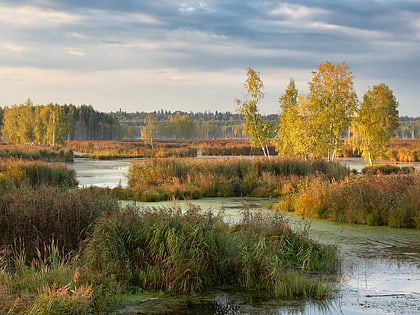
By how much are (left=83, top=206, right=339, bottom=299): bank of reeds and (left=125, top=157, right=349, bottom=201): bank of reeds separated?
1368cm

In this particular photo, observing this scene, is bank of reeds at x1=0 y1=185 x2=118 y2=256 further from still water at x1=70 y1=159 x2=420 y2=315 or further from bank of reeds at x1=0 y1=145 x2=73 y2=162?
bank of reeds at x1=0 y1=145 x2=73 y2=162

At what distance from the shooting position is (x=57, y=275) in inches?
366

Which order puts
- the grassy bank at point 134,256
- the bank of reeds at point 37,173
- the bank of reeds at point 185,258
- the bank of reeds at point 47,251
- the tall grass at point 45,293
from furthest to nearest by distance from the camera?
the bank of reeds at point 37,173 → the bank of reeds at point 185,258 → the grassy bank at point 134,256 → the bank of reeds at point 47,251 → the tall grass at point 45,293

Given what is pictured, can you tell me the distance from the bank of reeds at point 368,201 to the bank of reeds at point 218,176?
19.3ft

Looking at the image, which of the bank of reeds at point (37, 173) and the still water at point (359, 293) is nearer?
the still water at point (359, 293)

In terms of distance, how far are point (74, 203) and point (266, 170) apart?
19.4 meters

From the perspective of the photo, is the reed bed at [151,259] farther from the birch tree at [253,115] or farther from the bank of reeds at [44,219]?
the birch tree at [253,115]

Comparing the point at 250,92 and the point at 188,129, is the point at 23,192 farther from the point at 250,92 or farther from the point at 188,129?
the point at 188,129

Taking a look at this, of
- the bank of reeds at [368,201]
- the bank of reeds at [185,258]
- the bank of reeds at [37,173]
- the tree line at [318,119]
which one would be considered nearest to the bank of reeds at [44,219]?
the bank of reeds at [185,258]

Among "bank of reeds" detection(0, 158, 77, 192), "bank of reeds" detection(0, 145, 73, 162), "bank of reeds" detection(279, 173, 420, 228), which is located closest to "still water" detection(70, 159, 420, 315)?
"bank of reeds" detection(279, 173, 420, 228)

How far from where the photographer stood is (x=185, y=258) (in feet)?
34.5

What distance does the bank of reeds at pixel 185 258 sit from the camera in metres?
10.4

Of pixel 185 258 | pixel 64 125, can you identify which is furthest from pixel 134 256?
pixel 64 125

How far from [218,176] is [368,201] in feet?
39.0
